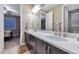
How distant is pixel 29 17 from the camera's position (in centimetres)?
→ 188

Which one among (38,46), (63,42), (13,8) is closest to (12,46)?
(38,46)

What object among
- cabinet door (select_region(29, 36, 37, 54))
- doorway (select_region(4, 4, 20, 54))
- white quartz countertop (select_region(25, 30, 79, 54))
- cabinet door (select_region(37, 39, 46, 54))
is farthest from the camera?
cabinet door (select_region(29, 36, 37, 54))

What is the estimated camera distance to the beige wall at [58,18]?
1.81 m

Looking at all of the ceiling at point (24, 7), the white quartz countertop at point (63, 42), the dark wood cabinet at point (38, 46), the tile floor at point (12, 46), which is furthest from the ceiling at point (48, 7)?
the tile floor at point (12, 46)

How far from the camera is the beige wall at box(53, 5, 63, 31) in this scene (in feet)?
5.93

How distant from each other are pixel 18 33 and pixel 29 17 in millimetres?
335

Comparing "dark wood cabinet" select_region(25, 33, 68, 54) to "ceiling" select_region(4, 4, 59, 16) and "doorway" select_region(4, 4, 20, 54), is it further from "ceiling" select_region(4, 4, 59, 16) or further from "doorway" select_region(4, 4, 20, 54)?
"ceiling" select_region(4, 4, 59, 16)

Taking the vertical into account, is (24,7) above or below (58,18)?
above

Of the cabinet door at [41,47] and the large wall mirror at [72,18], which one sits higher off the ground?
the large wall mirror at [72,18]

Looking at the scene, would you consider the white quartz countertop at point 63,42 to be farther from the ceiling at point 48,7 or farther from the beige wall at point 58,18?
the ceiling at point 48,7

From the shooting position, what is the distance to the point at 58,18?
184 centimetres

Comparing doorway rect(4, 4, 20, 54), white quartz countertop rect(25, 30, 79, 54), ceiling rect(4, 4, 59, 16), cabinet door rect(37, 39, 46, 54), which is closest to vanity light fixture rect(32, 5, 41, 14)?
ceiling rect(4, 4, 59, 16)

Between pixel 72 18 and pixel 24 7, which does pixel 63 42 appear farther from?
pixel 24 7
